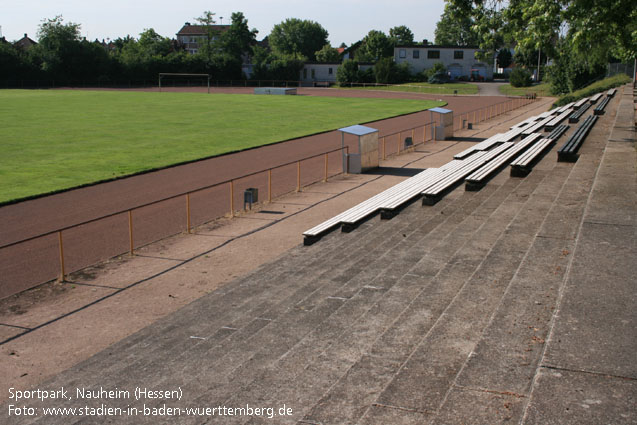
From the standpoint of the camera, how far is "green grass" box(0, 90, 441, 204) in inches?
1058

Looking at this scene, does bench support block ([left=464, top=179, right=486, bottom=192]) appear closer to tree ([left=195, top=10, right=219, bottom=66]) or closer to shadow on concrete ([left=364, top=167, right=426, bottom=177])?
shadow on concrete ([left=364, top=167, right=426, bottom=177])

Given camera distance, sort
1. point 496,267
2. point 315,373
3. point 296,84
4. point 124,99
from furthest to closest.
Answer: point 296,84
point 124,99
point 496,267
point 315,373

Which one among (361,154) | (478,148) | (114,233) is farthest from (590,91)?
(114,233)

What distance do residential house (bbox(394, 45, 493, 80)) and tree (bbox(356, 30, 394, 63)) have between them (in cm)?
3669

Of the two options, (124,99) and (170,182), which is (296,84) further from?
(170,182)

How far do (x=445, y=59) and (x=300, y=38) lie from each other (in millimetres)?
89356

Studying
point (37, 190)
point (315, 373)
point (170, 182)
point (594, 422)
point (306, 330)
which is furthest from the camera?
→ point (170, 182)

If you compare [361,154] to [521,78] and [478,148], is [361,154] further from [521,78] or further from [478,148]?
[521,78]

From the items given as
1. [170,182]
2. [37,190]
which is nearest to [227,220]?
[170,182]

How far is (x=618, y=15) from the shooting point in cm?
→ 1869

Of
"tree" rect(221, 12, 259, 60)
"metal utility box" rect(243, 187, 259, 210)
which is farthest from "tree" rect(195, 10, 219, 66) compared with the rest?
"metal utility box" rect(243, 187, 259, 210)

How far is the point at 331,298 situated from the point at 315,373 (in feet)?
9.91

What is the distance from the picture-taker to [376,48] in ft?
520

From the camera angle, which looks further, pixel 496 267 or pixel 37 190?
pixel 37 190
